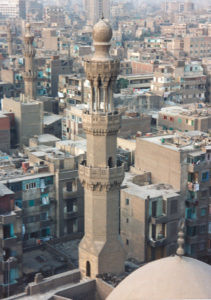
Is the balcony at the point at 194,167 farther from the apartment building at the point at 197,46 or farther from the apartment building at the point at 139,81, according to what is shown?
the apartment building at the point at 197,46

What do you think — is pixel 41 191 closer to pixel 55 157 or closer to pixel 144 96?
pixel 55 157

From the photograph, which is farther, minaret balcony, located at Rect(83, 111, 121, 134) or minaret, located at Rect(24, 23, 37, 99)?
minaret, located at Rect(24, 23, 37, 99)

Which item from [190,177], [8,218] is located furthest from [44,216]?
[190,177]

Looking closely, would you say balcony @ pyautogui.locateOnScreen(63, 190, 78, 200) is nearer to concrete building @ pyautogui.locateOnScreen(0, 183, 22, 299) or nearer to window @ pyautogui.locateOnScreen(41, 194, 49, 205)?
window @ pyautogui.locateOnScreen(41, 194, 49, 205)

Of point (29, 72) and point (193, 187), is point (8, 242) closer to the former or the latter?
point (193, 187)

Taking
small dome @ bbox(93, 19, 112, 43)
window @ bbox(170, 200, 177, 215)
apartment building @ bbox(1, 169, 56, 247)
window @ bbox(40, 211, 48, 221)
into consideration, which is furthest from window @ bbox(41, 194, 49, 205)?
small dome @ bbox(93, 19, 112, 43)

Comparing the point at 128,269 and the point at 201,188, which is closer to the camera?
the point at 128,269

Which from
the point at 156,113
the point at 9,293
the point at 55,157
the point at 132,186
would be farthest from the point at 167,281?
the point at 156,113
